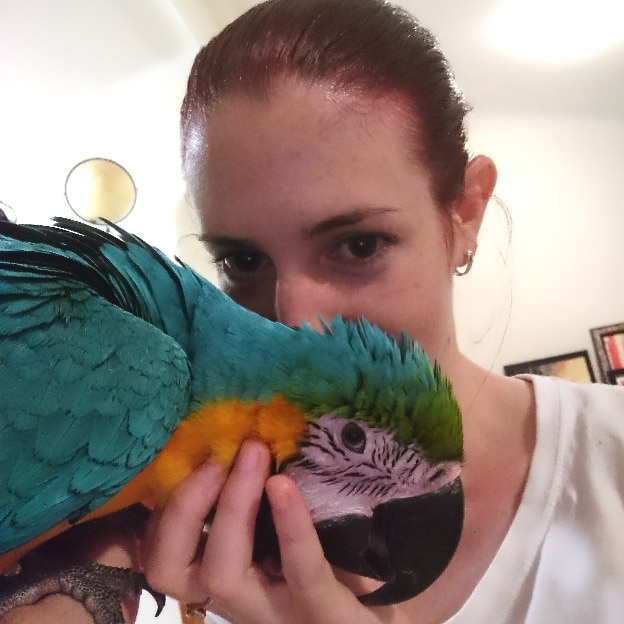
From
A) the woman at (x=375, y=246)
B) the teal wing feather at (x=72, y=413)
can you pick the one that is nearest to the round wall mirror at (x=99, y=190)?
the woman at (x=375, y=246)

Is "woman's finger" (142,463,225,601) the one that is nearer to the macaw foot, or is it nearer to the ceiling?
the macaw foot

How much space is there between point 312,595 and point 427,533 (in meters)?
0.15

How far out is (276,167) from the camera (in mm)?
775

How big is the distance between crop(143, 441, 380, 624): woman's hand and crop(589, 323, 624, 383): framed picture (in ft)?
6.67

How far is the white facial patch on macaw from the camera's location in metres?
0.61

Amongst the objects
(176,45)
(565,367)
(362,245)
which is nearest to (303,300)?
(362,245)

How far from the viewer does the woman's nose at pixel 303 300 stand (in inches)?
31.2

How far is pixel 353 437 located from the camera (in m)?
0.62

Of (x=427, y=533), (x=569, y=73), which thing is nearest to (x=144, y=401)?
(x=427, y=533)

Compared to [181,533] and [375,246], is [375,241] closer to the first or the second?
[375,246]

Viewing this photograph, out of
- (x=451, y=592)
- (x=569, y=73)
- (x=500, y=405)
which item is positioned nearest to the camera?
(x=451, y=592)

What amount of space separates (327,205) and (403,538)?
0.41 m

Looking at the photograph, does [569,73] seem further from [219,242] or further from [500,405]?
[219,242]

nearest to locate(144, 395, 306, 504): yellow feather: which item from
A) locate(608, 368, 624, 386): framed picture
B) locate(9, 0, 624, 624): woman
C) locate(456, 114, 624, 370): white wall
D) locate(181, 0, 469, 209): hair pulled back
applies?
locate(9, 0, 624, 624): woman
